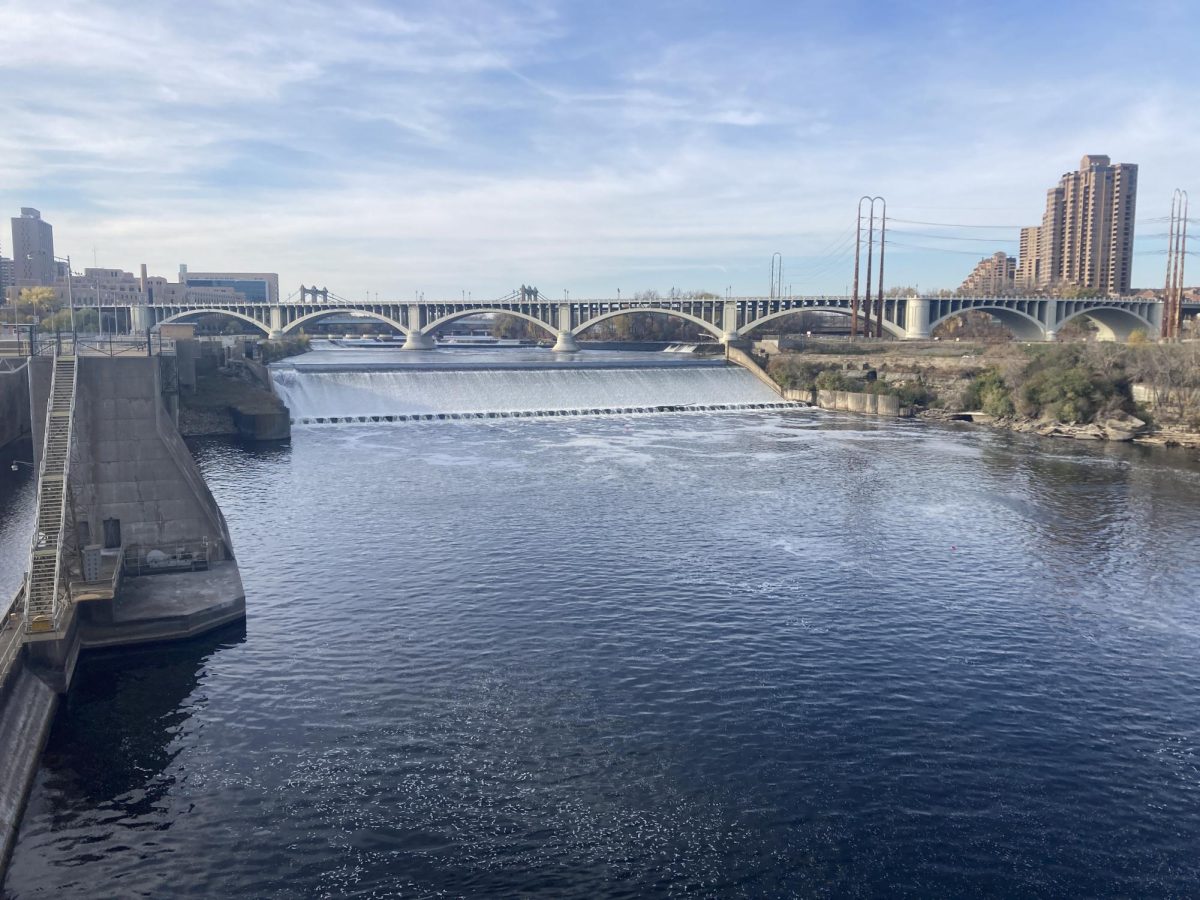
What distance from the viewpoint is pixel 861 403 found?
67625 millimetres

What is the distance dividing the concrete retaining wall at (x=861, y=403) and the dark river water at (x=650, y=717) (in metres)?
33.0

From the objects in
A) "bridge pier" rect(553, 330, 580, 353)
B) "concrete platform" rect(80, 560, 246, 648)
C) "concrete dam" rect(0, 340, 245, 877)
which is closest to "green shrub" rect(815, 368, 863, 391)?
"bridge pier" rect(553, 330, 580, 353)

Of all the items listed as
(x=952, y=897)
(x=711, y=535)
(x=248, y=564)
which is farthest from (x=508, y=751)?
(x=711, y=535)

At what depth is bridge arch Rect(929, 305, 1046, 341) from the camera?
9288cm

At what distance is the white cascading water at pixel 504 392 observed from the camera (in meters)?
60.3

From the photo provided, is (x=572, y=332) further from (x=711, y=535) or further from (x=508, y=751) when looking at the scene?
(x=508, y=751)

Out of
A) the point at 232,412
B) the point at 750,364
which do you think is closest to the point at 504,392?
the point at 232,412

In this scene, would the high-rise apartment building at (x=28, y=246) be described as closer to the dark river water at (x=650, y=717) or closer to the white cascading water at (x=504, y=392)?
the white cascading water at (x=504, y=392)

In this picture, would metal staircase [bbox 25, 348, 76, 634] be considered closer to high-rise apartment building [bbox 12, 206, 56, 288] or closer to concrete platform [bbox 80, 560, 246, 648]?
concrete platform [bbox 80, 560, 246, 648]

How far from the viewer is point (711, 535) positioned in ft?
101

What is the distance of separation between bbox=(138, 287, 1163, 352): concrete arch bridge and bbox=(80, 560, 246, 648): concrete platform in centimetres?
7324

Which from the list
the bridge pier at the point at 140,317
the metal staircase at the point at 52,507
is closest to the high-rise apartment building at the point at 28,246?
the bridge pier at the point at 140,317

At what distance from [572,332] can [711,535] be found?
72641mm

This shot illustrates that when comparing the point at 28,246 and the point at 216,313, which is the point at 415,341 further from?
the point at 28,246
